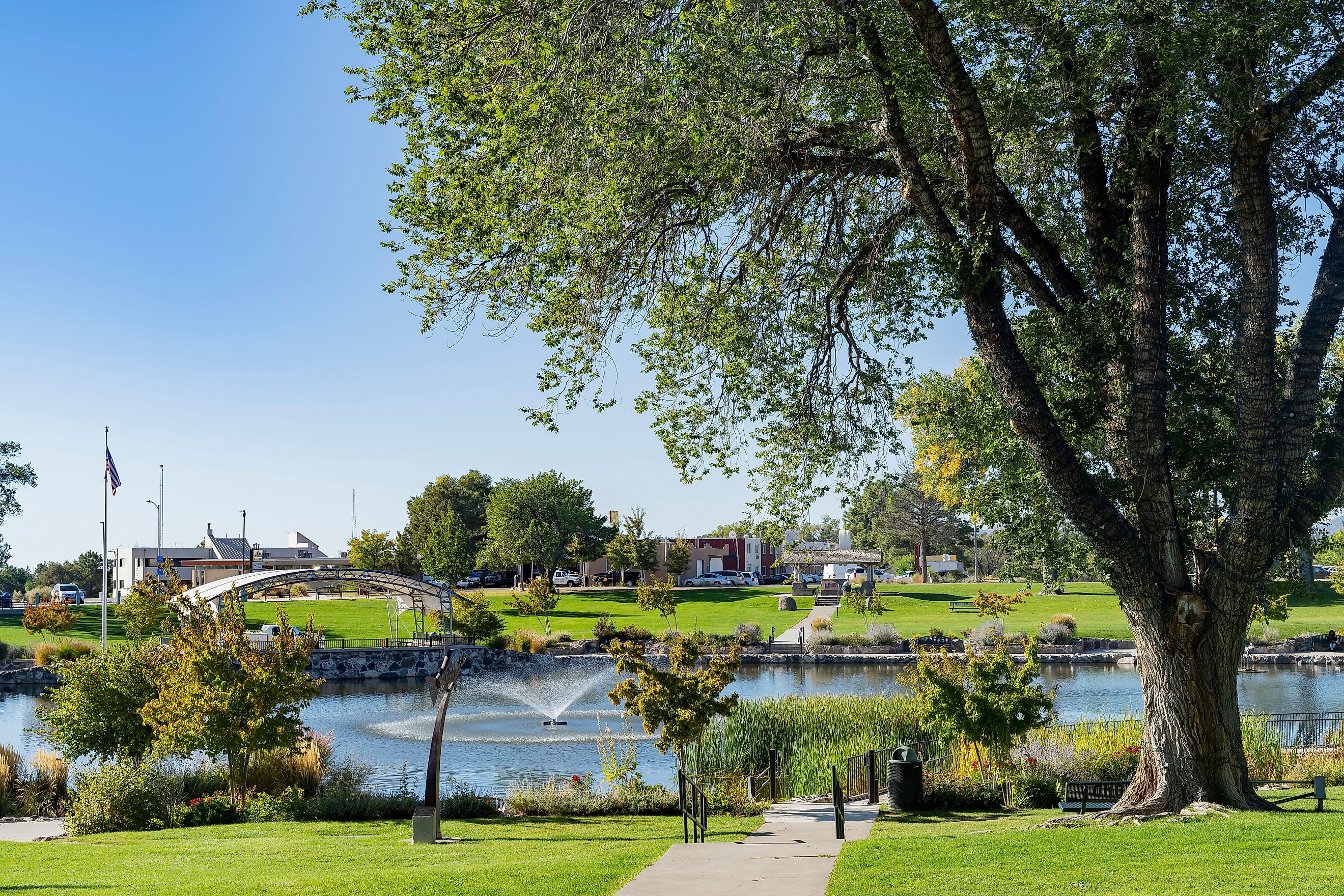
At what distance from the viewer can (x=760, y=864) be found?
9852mm

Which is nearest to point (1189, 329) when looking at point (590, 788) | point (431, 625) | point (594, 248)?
point (594, 248)

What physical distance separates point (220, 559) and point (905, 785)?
97.5 metres

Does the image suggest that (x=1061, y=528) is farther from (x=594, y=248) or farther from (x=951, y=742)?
(x=594, y=248)

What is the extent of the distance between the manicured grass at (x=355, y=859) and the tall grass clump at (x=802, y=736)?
137 inches

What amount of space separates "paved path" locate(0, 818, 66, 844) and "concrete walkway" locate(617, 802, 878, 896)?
341 inches

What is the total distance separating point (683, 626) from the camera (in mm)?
54719

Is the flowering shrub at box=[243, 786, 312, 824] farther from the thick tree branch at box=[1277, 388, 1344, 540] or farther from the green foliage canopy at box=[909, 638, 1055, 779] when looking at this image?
the thick tree branch at box=[1277, 388, 1344, 540]

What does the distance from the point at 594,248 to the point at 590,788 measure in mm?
8491

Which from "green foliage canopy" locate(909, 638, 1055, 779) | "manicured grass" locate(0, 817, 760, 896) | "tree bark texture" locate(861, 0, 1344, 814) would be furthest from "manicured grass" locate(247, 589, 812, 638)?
"tree bark texture" locate(861, 0, 1344, 814)

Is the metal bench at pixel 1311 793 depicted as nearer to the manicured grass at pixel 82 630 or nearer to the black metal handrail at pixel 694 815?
the black metal handrail at pixel 694 815

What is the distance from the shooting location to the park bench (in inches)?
491

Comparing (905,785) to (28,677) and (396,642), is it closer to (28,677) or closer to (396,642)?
(396,642)

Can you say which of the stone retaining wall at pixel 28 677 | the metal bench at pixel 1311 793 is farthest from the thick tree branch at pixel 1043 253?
the stone retaining wall at pixel 28 677

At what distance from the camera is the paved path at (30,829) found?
14188mm
